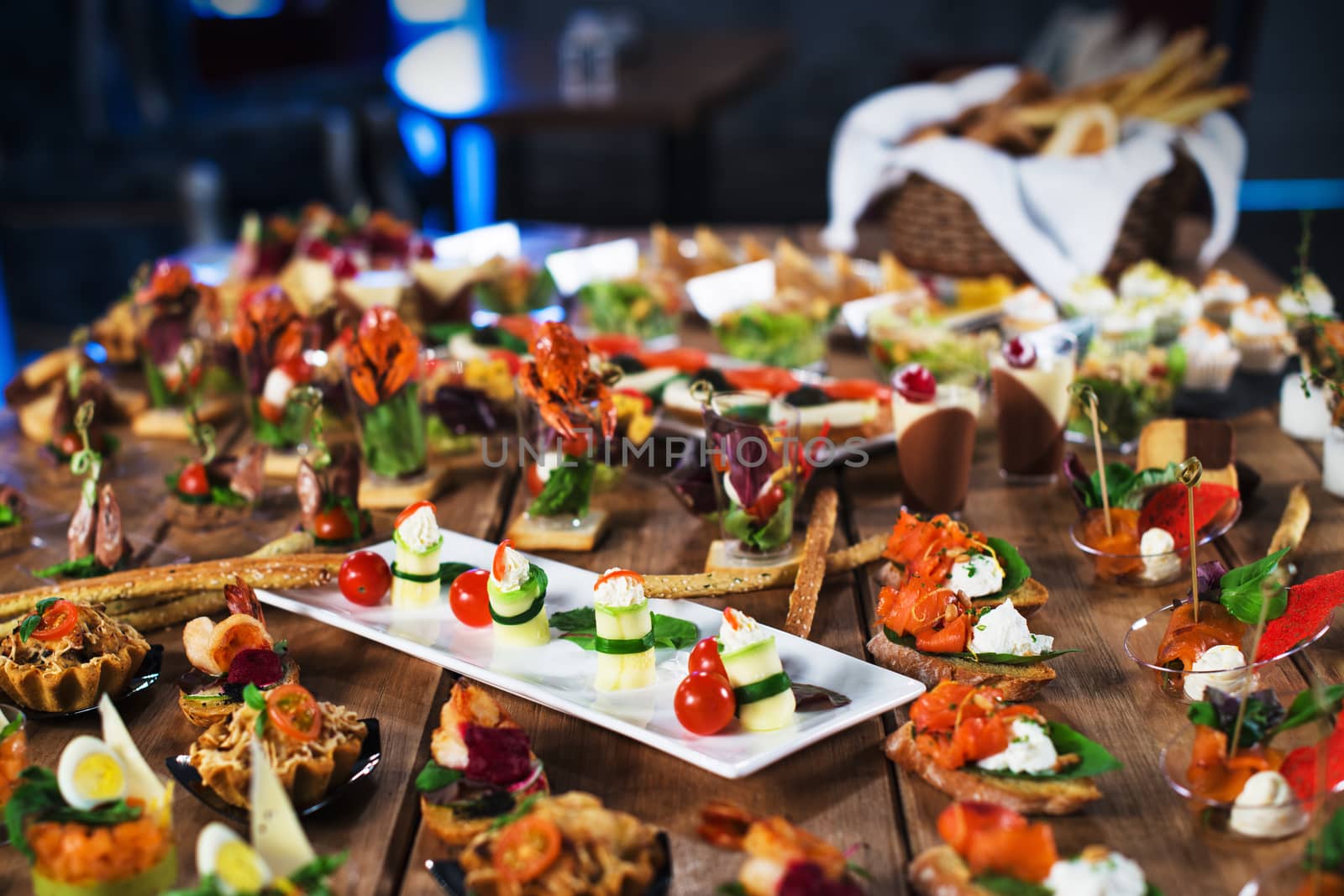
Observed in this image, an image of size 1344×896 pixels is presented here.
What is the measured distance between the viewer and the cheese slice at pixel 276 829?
3.16 ft

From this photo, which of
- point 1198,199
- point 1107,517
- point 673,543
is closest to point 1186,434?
point 1107,517

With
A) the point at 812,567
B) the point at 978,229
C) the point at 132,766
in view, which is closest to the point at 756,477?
the point at 812,567

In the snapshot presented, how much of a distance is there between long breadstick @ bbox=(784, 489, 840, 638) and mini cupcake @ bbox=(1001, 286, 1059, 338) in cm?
88

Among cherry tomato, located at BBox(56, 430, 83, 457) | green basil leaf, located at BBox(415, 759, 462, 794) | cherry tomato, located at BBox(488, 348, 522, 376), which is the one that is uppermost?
green basil leaf, located at BBox(415, 759, 462, 794)

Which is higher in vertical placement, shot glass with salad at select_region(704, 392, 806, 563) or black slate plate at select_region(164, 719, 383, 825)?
shot glass with salad at select_region(704, 392, 806, 563)

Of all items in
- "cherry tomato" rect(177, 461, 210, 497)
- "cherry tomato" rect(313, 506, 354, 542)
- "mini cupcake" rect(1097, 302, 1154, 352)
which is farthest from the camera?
"mini cupcake" rect(1097, 302, 1154, 352)

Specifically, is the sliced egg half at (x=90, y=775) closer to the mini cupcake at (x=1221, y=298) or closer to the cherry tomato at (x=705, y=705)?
the cherry tomato at (x=705, y=705)

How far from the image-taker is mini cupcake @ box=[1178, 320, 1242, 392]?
7.21ft

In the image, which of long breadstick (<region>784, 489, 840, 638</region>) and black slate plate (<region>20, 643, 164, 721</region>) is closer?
black slate plate (<region>20, 643, 164, 721</region>)

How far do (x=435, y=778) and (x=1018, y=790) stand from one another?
51 cm

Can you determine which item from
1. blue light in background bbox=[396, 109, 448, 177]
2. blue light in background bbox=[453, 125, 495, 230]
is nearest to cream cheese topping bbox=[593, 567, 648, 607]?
blue light in background bbox=[396, 109, 448, 177]

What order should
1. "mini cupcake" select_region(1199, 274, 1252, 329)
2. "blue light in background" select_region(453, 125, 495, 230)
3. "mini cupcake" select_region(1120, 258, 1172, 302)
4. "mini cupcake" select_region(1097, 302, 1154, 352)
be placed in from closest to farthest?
"mini cupcake" select_region(1097, 302, 1154, 352) < "mini cupcake" select_region(1120, 258, 1172, 302) < "mini cupcake" select_region(1199, 274, 1252, 329) < "blue light in background" select_region(453, 125, 495, 230)

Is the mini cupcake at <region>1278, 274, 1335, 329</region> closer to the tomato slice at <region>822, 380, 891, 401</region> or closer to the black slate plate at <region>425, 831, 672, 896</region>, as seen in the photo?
the tomato slice at <region>822, 380, 891, 401</region>

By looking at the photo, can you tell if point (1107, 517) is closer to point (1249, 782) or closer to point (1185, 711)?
point (1185, 711)
